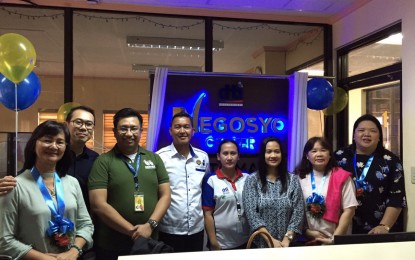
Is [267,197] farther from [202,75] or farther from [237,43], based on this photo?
[237,43]

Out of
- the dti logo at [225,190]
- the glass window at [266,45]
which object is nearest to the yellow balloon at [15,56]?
the dti logo at [225,190]

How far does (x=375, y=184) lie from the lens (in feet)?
9.17

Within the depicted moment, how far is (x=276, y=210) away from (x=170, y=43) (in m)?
3.12

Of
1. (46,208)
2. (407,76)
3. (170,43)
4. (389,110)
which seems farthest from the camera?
(170,43)

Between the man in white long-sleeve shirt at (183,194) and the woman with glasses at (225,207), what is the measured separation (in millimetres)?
74

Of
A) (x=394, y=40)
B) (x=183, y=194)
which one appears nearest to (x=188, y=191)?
(x=183, y=194)

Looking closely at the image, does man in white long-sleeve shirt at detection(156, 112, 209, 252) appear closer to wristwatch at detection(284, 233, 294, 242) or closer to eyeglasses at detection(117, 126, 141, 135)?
eyeglasses at detection(117, 126, 141, 135)

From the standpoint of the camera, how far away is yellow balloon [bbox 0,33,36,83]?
230 centimetres

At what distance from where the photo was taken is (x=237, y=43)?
512 cm

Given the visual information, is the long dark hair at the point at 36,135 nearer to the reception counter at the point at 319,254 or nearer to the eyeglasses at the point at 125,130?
the eyeglasses at the point at 125,130

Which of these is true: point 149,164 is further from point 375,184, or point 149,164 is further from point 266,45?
point 266,45

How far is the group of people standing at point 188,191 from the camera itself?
1.96m

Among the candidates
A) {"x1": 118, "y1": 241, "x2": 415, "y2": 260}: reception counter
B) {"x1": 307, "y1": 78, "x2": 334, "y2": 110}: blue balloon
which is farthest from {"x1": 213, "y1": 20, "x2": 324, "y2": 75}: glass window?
{"x1": 118, "y1": 241, "x2": 415, "y2": 260}: reception counter

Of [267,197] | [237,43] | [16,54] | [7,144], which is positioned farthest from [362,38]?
[7,144]
